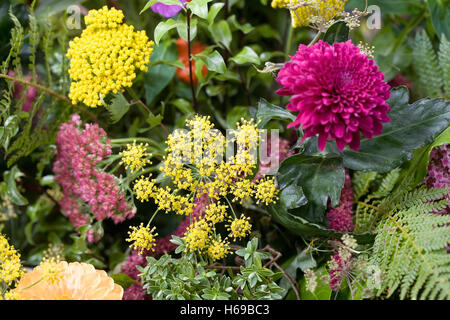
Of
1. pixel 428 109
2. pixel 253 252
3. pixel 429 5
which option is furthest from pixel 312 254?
pixel 429 5

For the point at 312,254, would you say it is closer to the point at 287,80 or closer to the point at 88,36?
the point at 287,80

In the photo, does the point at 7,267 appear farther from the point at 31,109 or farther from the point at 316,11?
the point at 316,11

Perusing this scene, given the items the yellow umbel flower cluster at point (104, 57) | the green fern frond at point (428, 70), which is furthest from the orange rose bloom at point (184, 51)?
the green fern frond at point (428, 70)

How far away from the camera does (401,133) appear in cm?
60

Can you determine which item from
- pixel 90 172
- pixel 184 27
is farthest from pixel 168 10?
pixel 90 172

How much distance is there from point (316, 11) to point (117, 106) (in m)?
0.32

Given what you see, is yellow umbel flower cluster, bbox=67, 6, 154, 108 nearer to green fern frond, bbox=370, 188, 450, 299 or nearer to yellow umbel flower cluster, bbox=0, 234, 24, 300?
yellow umbel flower cluster, bbox=0, 234, 24, 300

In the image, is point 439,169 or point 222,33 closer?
point 439,169

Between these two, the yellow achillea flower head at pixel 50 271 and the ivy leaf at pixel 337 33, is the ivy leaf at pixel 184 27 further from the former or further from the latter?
the yellow achillea flower head at pixel 50 271

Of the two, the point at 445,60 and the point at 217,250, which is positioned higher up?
the point at 445,60

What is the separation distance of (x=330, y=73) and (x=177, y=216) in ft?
1.59

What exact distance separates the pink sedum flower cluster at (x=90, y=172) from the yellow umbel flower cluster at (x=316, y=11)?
1.09 ft

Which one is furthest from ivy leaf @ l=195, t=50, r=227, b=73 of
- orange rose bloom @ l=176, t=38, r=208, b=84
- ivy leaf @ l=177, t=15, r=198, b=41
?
orange rose bloom @ l=176, t=38, r=208, b=84

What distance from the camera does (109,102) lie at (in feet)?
2.23
